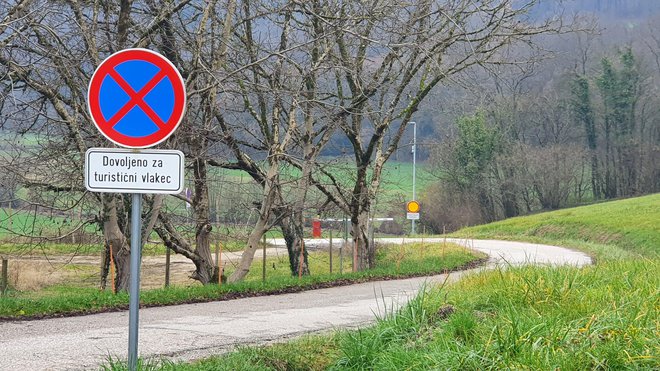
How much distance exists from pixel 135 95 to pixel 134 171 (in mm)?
537

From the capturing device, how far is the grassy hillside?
42.2 meters

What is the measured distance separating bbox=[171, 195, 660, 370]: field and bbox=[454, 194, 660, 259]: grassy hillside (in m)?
28.0

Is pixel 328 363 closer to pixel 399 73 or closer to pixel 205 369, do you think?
pixel 205 369

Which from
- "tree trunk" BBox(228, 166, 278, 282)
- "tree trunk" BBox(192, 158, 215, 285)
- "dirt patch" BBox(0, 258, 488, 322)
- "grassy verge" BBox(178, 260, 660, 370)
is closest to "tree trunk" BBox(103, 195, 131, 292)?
"tree trunk" BBox(192, 158, 215, 285)

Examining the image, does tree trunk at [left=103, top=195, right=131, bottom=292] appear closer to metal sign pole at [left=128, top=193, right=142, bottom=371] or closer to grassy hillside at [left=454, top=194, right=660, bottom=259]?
metal sign pole at [left=128, top=193, right=142, bottom=371]

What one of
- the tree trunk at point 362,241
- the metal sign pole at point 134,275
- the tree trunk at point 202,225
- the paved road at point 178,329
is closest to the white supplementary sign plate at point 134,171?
the metal sign pole at point 134,275

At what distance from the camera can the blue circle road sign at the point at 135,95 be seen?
18.4 ft

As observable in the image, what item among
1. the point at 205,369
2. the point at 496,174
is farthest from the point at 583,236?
the point at 205,369

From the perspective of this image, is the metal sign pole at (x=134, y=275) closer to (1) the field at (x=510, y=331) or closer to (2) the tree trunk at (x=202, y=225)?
(1) the field at (x=510, y=331)

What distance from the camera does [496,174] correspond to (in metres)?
72.9

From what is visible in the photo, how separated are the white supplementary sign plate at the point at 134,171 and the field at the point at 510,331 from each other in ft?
5.76

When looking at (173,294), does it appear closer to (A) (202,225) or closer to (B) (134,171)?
(A) (202,225)

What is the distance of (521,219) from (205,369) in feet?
189

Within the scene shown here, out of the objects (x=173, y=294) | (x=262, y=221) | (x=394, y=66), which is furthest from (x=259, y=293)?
(x=394, y=66)
